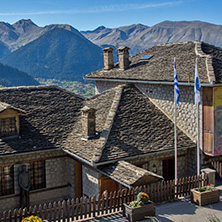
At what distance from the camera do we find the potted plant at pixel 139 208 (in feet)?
42.8

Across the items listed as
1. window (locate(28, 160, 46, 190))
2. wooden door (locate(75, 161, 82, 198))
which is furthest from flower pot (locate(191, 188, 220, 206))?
window (locate(28, 160, 46, 190))

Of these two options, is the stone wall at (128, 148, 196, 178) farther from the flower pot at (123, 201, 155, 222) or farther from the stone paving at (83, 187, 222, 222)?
the flower pot at (123, 201, 155, 222)

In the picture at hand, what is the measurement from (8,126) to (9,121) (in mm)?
266

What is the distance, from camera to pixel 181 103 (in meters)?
18.8

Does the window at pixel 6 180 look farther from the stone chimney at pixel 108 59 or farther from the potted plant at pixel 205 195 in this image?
the stone chimney at pixel 108 59

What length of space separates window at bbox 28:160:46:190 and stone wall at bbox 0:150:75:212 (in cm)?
20

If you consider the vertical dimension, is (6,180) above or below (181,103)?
below

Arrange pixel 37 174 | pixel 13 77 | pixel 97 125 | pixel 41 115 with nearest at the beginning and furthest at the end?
pixel 37 174 < pixel 97 125 < pixel 41 115 < pixel 13 77

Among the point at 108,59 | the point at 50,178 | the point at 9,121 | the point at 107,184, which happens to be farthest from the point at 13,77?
the point at 107,184

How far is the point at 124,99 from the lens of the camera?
65.5 ft

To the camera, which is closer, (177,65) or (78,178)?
(78,178)

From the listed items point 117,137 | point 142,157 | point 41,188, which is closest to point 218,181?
point 142,157

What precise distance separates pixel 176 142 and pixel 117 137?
2.98 m

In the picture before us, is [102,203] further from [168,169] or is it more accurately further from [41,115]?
[41,115]
